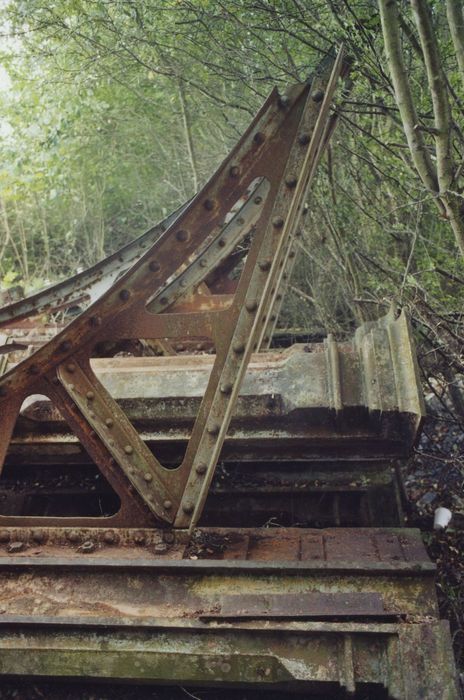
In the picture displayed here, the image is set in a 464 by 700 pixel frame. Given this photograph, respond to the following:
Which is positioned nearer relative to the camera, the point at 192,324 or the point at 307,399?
the point at 192,324

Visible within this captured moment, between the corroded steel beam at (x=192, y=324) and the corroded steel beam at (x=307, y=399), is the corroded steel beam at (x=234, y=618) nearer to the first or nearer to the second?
the corroded steel beam at (x=192, y=324)

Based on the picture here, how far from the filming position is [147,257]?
260 centimetres

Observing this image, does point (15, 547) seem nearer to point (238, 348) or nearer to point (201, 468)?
point (201, 468)

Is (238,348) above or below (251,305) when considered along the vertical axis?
below

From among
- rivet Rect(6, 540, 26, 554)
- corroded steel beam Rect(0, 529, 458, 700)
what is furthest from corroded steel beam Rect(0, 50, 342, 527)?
rivet Rect(6, 540, 26, 554)

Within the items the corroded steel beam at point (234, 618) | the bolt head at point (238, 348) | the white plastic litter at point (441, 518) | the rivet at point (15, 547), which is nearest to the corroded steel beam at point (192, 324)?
the bolt head at point (238, 348)

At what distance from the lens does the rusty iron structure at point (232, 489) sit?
2.37m

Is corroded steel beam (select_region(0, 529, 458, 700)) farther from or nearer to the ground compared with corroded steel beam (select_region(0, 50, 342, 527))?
nearer to the ground

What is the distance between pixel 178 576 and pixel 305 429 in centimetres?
105

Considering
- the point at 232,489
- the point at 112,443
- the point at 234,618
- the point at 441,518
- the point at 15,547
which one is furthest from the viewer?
the point at 441,518

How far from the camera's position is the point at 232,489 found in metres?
3.56

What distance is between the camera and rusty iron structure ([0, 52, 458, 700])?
7.78 feet

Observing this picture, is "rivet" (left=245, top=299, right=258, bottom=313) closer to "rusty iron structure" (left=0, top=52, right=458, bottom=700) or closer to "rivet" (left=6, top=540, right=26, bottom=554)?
"rusty iron structure" (left=0, top=52, right=458, bottom=700)

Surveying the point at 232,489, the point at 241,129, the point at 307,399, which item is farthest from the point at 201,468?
the point at 241,129
